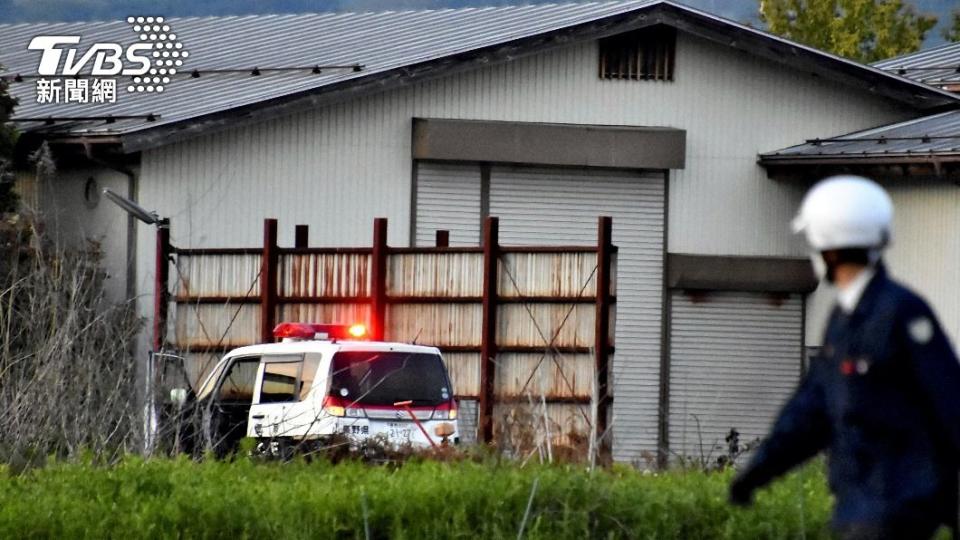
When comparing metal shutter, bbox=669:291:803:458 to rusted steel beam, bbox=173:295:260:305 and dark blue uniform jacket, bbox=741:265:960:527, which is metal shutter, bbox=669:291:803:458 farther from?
dark blue uniform jacket, bbox=741:265:960:527

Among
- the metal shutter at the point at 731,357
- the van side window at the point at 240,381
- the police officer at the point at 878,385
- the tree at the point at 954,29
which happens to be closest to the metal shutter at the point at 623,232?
the metal shutter at the point at 731,357

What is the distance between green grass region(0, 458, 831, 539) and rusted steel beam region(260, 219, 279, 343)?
12.0 meters

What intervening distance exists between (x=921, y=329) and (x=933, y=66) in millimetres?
29488

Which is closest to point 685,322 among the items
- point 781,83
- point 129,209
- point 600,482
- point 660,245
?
point 660,245

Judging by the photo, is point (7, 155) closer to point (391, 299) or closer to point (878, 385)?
point (391, 299)

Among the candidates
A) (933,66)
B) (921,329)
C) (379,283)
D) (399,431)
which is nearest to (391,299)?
(379,283)

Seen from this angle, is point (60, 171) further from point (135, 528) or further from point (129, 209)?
point (135, 528)

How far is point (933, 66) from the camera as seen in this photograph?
33875 millimetres

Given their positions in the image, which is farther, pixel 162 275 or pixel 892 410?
pixel 162 275

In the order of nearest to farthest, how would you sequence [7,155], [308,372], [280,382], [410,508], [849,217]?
[849,217] < [410,508] < [308,372] < [280,382] < [7,155]

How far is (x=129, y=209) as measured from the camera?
23.4 m

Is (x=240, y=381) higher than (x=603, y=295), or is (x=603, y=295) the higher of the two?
(x=603, y=295)

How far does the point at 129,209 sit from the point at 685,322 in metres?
9.27

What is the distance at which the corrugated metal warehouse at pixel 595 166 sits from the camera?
26172 millimetres
